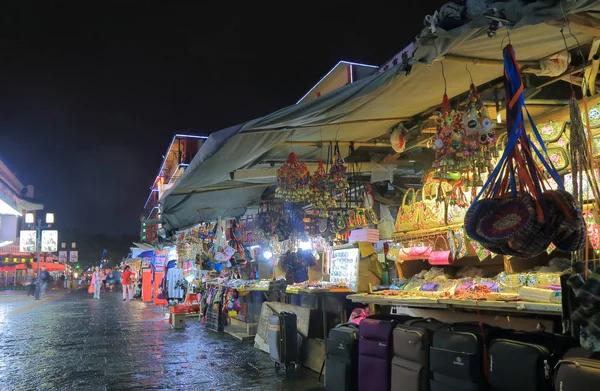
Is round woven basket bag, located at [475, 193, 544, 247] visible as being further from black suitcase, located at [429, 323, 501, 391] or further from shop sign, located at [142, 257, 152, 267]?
shop sign, located at [142, 257, 152, 267]

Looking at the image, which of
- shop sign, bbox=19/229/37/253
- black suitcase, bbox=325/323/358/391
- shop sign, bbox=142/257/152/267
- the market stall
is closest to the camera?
the market stall

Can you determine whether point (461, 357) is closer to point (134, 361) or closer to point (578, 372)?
point (578, 372)

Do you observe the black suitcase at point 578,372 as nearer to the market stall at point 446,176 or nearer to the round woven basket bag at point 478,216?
the market stall at point 446,176

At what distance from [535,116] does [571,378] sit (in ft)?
12.0

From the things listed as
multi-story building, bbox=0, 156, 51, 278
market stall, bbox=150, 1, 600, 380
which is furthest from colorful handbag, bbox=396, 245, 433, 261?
multi-story building, bbox=0, 156, 51, 278

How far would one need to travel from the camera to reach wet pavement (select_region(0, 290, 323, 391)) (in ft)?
22.3

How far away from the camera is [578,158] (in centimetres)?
330

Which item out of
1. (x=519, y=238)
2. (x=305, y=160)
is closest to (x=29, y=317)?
(x=305, y=160)

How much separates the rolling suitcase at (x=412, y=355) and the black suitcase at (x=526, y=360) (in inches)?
30.2

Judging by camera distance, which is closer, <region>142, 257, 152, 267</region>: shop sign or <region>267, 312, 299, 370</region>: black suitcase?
<region>267, 312, 299, 370</region>: black suitcase

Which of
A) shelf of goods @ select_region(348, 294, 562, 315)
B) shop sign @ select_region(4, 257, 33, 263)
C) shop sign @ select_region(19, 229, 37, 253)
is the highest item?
shop sign @ select_region(19, 229, 37, 253)

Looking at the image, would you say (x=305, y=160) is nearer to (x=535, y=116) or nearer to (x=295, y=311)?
(x=295, y=311)

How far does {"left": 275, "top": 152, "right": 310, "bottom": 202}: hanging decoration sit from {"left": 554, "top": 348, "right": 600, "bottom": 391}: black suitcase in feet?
14.3

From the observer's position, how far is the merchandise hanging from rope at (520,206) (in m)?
2.94
